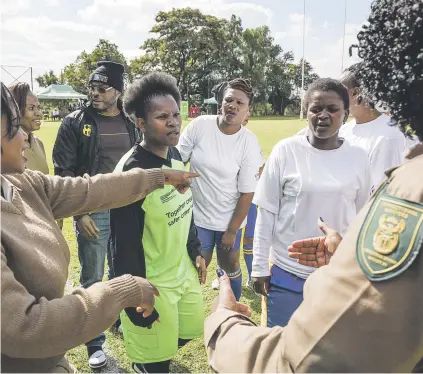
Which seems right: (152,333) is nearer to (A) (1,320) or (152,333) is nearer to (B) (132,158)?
(B) (132,158)

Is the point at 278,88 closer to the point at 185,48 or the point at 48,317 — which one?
the point at 185,48

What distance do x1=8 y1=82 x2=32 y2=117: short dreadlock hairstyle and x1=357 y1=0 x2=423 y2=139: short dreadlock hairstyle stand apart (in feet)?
12.4

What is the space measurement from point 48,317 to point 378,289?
1.03 m

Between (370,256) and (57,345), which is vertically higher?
(370,256)

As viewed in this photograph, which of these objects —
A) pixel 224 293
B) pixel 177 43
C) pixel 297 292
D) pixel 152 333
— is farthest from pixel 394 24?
pixel 177 43

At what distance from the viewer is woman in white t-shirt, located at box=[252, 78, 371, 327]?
2.63m

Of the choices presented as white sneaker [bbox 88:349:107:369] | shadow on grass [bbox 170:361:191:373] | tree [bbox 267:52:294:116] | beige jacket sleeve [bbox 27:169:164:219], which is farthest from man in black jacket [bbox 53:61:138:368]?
tree [bbox 267:52:294:116]

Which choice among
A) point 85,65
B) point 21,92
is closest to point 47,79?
point 85,65

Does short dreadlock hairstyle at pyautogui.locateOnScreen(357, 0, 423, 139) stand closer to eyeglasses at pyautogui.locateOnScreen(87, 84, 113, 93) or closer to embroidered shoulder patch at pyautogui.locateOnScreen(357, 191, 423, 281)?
embroidered shoulder patch at pyautogui.locateOnScreen(357, 191, 423, 281)

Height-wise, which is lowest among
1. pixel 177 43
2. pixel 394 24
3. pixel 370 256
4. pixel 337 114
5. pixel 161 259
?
pixel 161 259

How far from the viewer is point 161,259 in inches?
104

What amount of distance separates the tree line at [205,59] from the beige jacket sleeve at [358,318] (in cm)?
5396

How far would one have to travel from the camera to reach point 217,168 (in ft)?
13.0

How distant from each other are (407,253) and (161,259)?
1.90 meters
